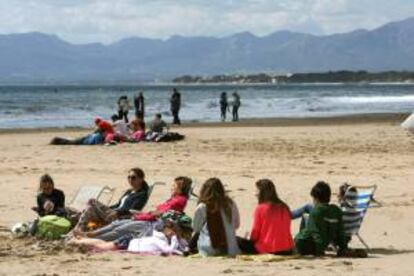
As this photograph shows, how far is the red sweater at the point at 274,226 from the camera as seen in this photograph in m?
9.08

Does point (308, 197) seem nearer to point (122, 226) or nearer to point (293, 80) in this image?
point (122, 226)

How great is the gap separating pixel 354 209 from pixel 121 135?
1363 centimetres

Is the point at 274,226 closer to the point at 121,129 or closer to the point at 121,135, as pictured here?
the point at 121,135

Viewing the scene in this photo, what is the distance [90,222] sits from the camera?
33.3 ft

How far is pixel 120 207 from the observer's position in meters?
10.4

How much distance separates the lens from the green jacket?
9.20m

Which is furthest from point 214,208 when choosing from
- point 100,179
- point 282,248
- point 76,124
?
point 76,124

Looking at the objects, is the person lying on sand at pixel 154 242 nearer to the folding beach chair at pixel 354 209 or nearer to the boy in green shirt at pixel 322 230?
the boy in green shirt at pixel 322 230

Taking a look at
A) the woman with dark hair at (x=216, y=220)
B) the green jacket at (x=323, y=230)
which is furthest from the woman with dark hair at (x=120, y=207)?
the green jacket at (x=323, y=230)

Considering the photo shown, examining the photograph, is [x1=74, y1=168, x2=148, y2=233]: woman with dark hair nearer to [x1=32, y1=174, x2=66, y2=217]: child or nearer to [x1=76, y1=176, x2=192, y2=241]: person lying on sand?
[x1=76, y1=176, x2=192, y2=241]: person lying on sand

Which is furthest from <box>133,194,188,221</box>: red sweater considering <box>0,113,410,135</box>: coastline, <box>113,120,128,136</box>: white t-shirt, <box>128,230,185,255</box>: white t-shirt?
<box>0,113,410,135</box>: coastline

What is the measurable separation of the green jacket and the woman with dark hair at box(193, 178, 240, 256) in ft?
2.22

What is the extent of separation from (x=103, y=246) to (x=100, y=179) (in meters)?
5.94

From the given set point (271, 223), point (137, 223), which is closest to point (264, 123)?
point (137, 223)
